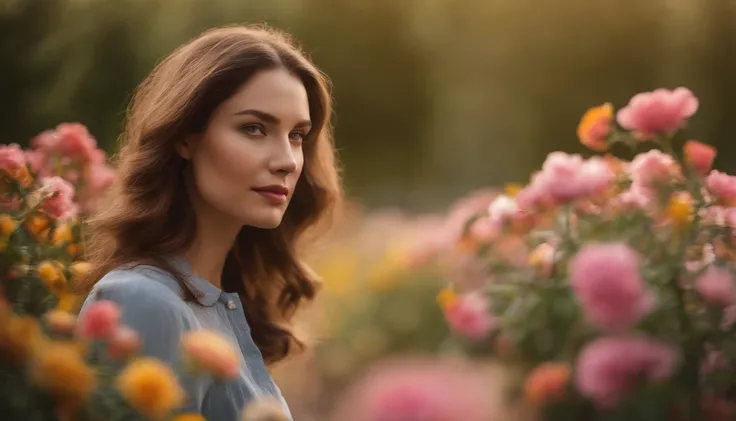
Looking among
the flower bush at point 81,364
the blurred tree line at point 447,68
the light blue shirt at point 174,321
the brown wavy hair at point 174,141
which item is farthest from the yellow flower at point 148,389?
the blurred tree line at point 447,68

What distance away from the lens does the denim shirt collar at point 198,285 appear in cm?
135

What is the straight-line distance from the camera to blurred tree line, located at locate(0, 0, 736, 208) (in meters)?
3.83

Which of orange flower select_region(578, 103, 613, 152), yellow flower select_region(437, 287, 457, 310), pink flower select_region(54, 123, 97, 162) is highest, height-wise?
orange flower select_region(578, 103, 613, 152)

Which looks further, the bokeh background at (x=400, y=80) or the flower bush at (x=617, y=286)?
the bokeh background at (x=400, y=80)

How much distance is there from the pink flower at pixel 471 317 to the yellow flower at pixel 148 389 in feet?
1.12

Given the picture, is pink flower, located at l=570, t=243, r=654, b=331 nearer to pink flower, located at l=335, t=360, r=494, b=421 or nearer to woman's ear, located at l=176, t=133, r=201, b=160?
pink flower, located at l=335, t=360, r=494, b=421

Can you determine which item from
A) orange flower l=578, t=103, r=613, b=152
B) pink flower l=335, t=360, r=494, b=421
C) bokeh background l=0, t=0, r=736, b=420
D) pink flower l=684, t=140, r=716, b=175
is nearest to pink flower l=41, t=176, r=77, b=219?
pink flower l=335, t=360, r=494, b=421

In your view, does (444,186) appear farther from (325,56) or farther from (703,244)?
(703,244)

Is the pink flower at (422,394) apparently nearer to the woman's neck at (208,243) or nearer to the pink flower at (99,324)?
the pink flower at (99,324)

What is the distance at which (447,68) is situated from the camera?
15.9 ft

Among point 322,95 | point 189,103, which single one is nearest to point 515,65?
point 322,95

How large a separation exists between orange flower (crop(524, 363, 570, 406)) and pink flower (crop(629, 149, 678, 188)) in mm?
393

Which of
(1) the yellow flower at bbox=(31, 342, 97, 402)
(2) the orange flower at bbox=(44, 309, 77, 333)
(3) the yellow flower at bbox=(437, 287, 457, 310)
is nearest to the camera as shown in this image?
(1) the yellow flower at bbox=(31, 342, 97, 402)

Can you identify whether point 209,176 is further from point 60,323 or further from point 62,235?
point 60,323
